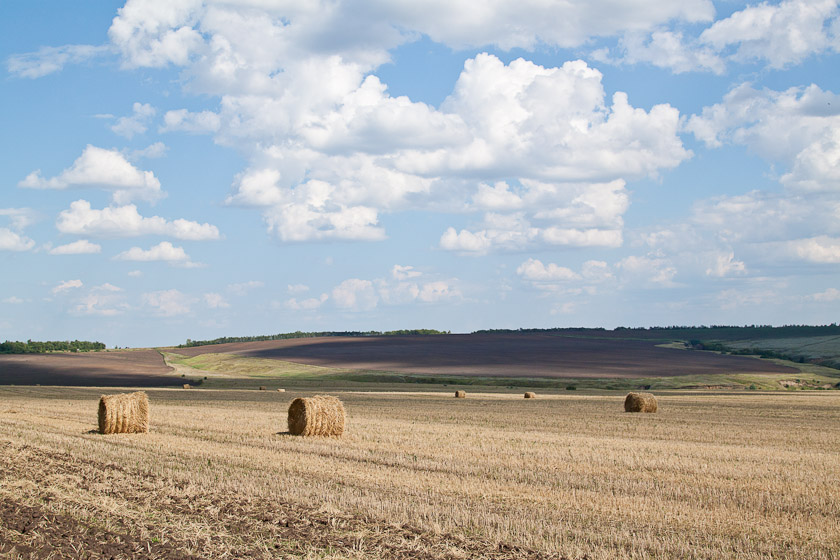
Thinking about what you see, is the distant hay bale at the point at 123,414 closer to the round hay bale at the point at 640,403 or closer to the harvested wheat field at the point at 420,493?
the harvested wheat field at the point at 420,493

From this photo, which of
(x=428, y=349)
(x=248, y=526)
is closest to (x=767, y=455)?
(x=248, y=526)

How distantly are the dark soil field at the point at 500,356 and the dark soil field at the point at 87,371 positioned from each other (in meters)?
13.0

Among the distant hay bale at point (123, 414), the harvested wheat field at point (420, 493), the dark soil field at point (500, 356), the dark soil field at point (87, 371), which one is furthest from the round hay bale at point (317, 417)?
the dark soil field at point (500, 356)

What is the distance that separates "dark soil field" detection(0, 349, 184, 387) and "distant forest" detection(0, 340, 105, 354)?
20117 mm

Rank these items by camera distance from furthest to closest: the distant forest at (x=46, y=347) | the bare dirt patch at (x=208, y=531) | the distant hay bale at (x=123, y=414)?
the distant forest at (x=46, y=347) < the distant hay bale at (x=123, y=414) < the bare dirt patch at (x=208, y=531)

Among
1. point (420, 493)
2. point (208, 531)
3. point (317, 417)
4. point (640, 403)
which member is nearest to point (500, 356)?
point (640, 403)

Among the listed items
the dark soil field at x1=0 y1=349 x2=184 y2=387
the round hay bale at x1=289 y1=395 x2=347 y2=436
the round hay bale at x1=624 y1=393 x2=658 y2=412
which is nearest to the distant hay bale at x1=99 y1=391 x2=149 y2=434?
the round hay bale at x1=289 y1=395 x2=347 y2=436

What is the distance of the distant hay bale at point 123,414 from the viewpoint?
2136 centimetres

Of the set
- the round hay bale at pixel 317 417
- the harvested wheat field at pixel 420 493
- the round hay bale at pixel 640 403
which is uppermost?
the round hay bale at pixel 317 417

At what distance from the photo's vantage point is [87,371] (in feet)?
242

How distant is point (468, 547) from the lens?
29.5 feet

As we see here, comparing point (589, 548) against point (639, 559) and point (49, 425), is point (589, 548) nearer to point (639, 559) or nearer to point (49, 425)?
point (639, 559)

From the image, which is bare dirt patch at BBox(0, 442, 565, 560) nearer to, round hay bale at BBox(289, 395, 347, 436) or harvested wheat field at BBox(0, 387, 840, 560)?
harvested wheat field at BBox(0, 387, 840, 560)

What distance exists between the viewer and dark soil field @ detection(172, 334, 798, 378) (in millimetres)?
70375
